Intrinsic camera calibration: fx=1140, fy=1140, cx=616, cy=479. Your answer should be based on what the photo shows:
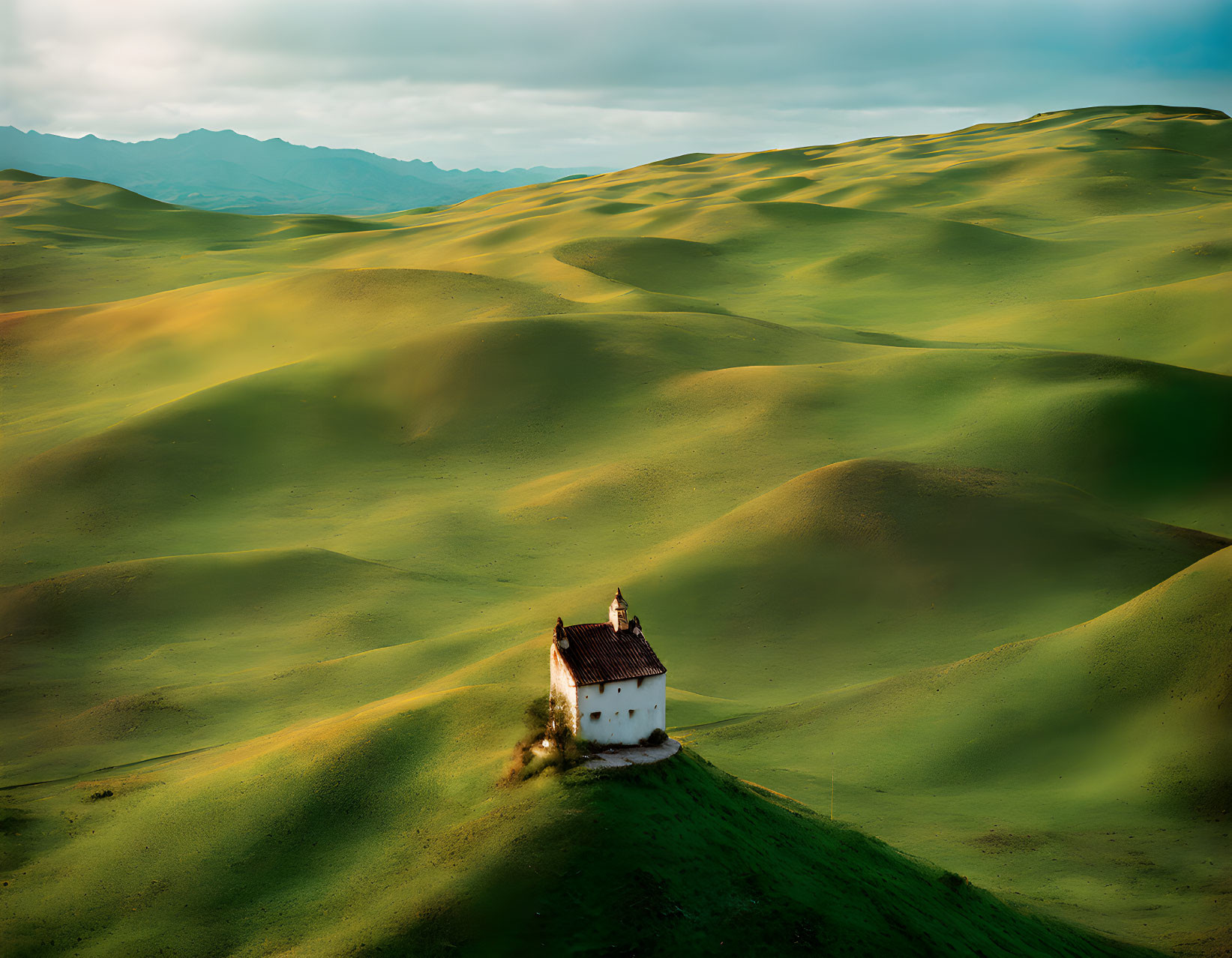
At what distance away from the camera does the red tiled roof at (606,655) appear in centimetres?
2561

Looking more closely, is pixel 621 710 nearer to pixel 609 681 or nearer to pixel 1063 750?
pixel 609 681

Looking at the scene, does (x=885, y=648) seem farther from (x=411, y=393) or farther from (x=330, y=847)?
(x=411, y=393)

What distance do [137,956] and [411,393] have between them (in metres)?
52.3

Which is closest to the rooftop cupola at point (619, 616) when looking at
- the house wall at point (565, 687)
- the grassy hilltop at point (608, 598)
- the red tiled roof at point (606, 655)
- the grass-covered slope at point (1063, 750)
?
the red tiled roof at point (606, 655)

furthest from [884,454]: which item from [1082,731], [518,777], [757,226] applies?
[757,226]

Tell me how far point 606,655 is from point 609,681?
634mm

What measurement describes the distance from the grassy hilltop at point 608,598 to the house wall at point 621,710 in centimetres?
138

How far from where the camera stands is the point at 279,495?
63.5m

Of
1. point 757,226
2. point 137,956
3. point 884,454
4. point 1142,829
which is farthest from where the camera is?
point 757,226

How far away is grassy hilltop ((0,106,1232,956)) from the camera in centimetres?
2639

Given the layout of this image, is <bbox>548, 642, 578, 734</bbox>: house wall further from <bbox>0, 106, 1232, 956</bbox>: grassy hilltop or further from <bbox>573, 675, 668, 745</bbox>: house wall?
<bbox>0, 106, 1232, 956</bbox>: grassy hilltop

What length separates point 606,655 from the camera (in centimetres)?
2600

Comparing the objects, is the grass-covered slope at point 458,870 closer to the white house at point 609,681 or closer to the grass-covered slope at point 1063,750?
the white house at point 609,681

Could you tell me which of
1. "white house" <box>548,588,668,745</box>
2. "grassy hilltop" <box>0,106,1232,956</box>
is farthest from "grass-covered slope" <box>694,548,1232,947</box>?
"white house" <box>548,588,668,745</box>
